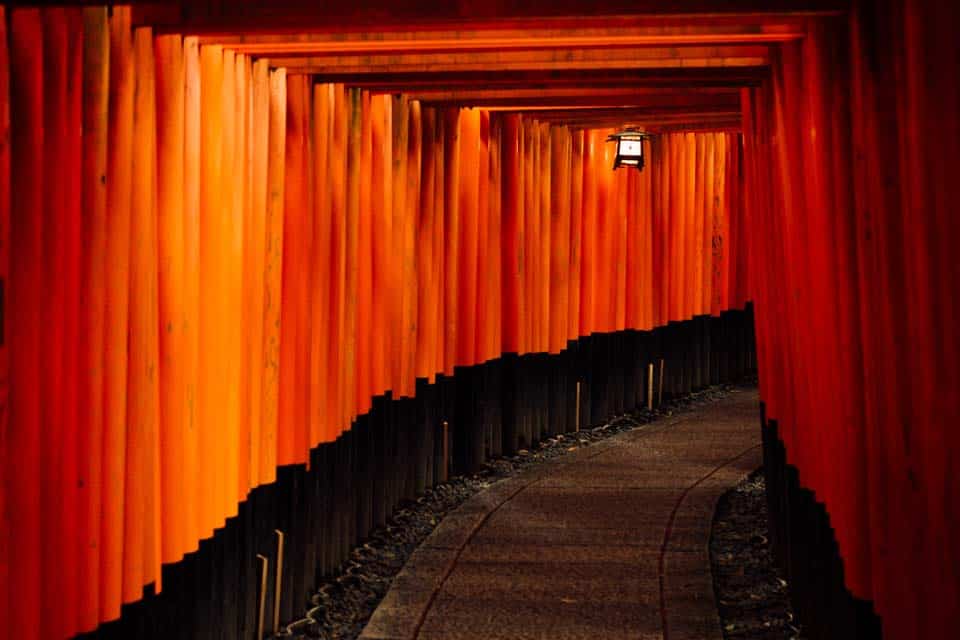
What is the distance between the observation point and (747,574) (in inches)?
339

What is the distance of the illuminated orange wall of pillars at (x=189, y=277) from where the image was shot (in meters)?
4.48

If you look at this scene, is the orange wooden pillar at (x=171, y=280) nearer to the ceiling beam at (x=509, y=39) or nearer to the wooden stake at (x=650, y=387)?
the ceiling beam at (x=509, y=39)

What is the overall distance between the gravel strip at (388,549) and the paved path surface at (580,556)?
134mm

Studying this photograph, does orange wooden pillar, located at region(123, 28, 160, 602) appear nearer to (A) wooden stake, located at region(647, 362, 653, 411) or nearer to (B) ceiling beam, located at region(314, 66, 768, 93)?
(B) ceiling beam, located at region(314, 66, 768, 93)

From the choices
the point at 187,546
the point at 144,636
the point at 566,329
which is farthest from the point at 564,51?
the point at 566,329

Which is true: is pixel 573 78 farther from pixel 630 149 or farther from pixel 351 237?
pixel 630 149

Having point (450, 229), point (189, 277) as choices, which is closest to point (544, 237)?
point (450, 229)

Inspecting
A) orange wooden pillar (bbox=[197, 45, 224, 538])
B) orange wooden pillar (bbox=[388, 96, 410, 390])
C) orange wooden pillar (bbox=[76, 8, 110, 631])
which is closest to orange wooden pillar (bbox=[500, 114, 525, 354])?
orange wooden pillar (bbox=[388, 96, 410, 390])

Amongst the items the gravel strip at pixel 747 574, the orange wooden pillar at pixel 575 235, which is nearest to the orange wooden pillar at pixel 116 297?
the gravel strip at pixel 747 574

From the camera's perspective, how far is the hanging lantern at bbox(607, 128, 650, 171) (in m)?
12.3

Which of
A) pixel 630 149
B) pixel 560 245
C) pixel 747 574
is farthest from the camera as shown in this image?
pixel 560 245

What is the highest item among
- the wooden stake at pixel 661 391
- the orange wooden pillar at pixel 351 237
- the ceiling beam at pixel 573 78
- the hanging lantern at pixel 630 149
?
the hanging lantern at pixel 630 149

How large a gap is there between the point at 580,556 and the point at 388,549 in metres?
1.33

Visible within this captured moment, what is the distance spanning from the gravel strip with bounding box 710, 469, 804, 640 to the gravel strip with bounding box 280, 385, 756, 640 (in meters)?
2.04
